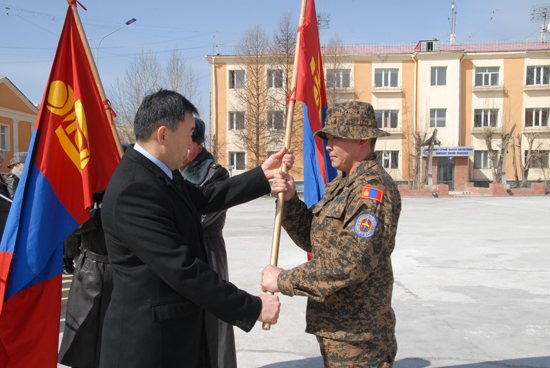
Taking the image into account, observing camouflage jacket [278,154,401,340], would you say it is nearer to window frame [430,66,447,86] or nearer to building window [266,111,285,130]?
building window [266,111,285,130]

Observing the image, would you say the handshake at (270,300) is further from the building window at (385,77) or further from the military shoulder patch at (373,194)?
the building window at (385,77)

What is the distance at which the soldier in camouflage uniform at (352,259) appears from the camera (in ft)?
5.91

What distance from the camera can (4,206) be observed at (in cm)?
531

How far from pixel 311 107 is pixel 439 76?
32427 millimetres

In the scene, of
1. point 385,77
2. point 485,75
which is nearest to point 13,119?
point 385,77

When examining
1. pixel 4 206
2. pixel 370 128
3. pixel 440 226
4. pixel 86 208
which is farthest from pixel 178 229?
pixel 440 226

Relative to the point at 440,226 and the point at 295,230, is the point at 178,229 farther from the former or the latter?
the point at 440,226

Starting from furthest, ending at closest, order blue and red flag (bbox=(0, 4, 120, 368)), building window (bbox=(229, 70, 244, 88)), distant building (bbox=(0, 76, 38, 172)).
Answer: building window (bbox=(229, 70, 244, 88)), distant building (bbox=(0, 76, 38, 172)), blue and red flag (bbox=(0, 4, 120, 368))

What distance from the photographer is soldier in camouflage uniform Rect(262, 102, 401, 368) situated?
70.9 inches

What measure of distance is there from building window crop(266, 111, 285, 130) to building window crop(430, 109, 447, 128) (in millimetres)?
11894

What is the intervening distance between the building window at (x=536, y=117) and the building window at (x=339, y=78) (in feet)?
47.9

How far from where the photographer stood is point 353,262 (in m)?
1.77

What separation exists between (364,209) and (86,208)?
2156 millimetres

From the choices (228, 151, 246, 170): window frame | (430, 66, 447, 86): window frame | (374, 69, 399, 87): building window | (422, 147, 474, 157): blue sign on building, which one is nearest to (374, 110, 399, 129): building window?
(374, 69, 399, 87): building window
